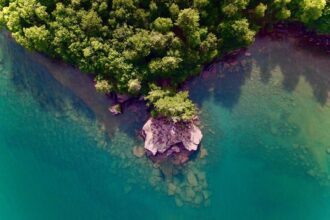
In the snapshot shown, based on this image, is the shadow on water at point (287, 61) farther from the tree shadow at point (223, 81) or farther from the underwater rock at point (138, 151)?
the underwater rock at point (138, 151)

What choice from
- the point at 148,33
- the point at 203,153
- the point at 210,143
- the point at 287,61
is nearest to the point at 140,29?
the point at 148,33

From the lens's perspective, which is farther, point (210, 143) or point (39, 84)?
point (39, 84)

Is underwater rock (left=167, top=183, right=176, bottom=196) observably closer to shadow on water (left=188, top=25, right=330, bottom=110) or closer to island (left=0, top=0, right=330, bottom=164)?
island (left=0, top=0, right=330, bottom=164)

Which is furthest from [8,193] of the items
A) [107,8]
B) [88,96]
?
[107,8]

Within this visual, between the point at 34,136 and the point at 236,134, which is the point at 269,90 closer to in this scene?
the point at 236,134

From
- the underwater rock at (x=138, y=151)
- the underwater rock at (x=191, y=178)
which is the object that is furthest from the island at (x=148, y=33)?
the underwater rock at (x=191, y=178)

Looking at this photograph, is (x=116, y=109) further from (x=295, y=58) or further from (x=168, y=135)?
(x=295, y=58)
